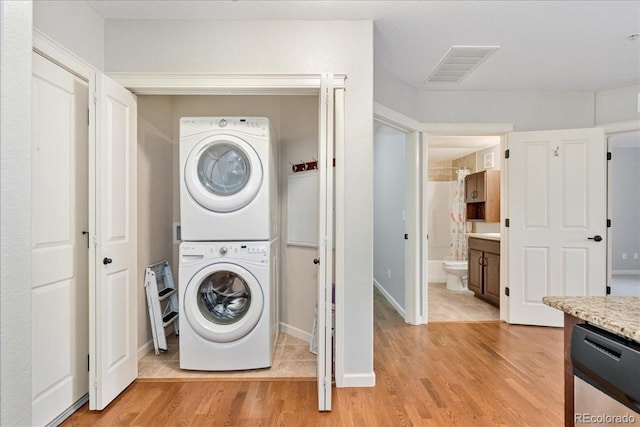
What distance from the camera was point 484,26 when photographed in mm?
2406

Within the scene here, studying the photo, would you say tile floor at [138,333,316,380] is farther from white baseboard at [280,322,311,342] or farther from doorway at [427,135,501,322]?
doorway at [427,135,501,322]

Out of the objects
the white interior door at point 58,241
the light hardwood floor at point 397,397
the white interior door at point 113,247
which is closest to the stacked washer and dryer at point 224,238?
the light hardwood floor at point 397,397

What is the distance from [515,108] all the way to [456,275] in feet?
8.42

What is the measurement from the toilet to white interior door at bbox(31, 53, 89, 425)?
4.61 metres

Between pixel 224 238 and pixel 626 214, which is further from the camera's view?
pixel 626 214

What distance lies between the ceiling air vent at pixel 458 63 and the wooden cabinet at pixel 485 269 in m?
2.05

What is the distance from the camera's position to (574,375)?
1.11 m

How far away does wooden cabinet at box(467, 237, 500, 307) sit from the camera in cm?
411

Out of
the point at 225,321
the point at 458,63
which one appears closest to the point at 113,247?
the point at 225,321

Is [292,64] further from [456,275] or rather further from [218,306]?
[456,275]

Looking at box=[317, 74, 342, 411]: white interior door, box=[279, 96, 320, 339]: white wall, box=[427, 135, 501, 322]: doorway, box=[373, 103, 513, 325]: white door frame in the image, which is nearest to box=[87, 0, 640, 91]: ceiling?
box=[373, 103, 513, 325]: white door frame

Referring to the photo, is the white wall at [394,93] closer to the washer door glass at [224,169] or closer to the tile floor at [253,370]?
the washer door glass at [224,169]

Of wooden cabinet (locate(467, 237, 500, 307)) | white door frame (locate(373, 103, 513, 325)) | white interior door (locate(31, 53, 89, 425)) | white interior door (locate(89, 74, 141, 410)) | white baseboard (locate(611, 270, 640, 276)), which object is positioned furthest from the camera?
white baseboard (locate(611, 270, 640, 276))

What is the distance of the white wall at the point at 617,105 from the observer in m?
3.43
